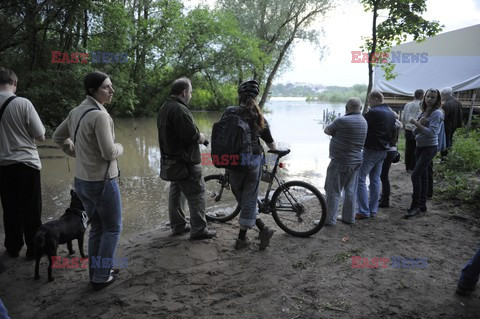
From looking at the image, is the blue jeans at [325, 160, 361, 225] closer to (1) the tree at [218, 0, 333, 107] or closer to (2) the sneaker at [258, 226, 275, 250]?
(2) the sneaker at [258, 226, 275, 250]

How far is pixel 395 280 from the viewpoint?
3.33m

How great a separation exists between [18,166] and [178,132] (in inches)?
69.3

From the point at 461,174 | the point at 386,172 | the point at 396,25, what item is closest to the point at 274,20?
the point at 396,25

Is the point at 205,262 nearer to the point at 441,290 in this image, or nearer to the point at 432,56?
the point at 441,290

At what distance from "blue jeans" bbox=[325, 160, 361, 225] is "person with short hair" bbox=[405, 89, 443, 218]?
42.7 inches

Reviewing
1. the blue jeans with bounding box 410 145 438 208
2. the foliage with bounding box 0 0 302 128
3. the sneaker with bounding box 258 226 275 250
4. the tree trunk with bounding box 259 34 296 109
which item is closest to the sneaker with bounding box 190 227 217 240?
the sneaker with bounding box 258 226 275 250

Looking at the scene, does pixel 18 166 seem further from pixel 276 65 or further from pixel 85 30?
pixel 276 65

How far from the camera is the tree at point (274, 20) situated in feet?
70.5

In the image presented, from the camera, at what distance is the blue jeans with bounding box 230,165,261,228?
3.89m

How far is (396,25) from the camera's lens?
7301mm

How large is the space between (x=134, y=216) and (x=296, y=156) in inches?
290

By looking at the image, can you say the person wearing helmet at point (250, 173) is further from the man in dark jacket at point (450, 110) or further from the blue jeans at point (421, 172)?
the man in dark jacket at point (450, 110)

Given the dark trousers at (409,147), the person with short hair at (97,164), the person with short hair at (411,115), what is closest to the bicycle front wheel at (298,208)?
the person with short hair at (97,164)

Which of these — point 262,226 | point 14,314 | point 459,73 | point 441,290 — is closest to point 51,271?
point 14,314
